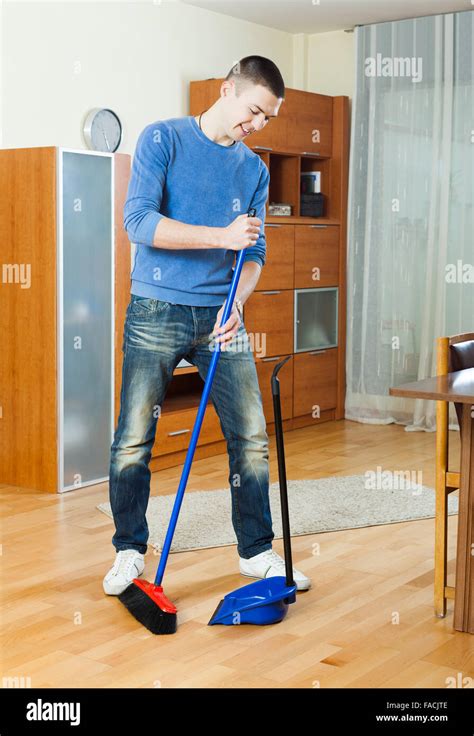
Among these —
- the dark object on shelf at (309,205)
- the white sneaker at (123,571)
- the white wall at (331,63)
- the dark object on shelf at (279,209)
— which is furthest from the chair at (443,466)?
the white wall at (331,63)

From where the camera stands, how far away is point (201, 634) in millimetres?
2527

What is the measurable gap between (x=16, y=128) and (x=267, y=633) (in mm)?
2646

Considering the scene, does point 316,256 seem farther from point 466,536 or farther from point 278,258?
point 466,536

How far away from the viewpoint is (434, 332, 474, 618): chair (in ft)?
8.55

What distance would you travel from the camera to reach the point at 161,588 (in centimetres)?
260

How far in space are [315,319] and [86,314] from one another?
1.95 m

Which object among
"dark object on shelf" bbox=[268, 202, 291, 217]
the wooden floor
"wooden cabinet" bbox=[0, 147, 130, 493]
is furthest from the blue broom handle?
"dark object on shelf" bbox=[268, 202, 291, 217]

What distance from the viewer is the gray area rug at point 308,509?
3.44 meters

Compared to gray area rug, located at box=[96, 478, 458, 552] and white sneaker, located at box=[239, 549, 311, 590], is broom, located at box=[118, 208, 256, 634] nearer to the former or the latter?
white sneaker, located at box=[239, 549, 311, 590]

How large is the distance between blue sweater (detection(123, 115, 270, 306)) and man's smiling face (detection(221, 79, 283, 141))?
11cm

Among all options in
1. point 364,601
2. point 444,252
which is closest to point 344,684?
A: point 364,601

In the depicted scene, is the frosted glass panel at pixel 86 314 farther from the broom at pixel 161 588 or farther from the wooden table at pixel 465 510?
the wooden table at pixel 465 510

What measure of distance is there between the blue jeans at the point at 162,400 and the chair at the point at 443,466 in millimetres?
493

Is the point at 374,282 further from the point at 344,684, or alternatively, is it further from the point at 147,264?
the point at 344,684
